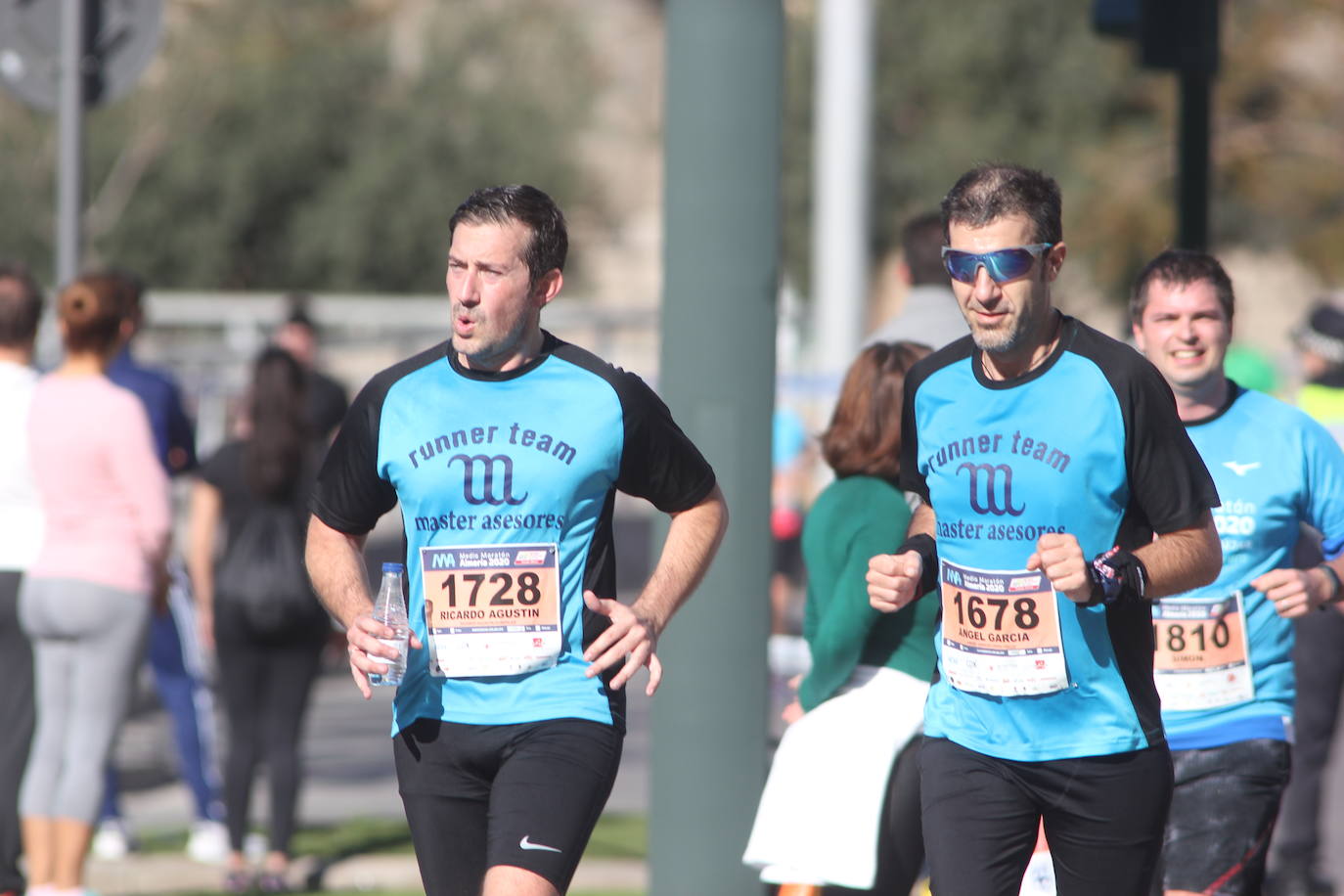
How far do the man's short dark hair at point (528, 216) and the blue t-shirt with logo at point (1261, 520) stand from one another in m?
1.80

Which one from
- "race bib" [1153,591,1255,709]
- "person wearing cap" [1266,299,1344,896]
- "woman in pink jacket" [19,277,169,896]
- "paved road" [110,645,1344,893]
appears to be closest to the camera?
"race bib" [1153,591,1255,709]

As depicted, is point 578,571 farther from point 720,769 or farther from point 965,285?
point 720,769

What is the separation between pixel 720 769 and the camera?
19.0ft

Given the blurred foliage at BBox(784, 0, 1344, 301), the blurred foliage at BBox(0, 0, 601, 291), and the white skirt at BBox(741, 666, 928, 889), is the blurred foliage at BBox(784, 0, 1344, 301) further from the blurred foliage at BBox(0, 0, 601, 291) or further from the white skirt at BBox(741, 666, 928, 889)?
the white skirt at BBox(741, 666, 928, 889)

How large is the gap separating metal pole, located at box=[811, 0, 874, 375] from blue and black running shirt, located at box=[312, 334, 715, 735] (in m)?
8.25

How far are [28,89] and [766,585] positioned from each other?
11.6ft

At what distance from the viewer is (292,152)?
30.3 meters

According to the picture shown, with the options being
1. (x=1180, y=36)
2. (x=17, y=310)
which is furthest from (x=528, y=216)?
(x=1180, y=36)

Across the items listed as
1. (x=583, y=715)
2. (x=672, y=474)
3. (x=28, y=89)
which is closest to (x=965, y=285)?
(x=672, y=474)

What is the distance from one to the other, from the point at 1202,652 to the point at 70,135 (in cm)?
449

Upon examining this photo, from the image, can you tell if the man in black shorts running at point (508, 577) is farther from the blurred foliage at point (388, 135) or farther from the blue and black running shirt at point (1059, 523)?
the blurred foliage at point (388, 135)

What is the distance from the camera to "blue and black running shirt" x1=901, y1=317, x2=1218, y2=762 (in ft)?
12.9

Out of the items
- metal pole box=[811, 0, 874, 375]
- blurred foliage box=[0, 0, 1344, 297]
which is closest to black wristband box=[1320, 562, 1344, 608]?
metal pole box=[811, 0, 874, 375]

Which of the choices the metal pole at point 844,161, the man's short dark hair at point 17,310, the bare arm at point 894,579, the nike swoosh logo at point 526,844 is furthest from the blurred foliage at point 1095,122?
the nike swoosh logo at point 526,844
